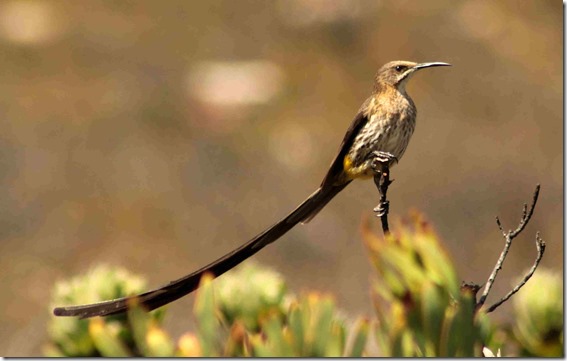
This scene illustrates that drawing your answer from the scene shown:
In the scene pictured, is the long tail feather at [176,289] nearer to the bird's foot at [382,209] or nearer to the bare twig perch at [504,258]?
the bird's foot at [382,209]

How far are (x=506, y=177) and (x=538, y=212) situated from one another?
44cm

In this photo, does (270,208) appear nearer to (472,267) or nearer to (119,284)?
(472,267)

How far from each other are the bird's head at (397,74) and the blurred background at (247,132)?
422 cm

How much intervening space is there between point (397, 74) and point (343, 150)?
42 cm

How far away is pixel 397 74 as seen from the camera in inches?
157

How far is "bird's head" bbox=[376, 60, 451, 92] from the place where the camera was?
13.0 feet

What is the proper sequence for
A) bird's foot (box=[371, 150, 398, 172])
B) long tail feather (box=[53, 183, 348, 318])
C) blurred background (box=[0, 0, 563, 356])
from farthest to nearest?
blurred background (box=[0, 0, 563, 356]), bird's foot (box=[371, 150, 398, 172]), long tail feather (box=[53, 183, 348, 318])

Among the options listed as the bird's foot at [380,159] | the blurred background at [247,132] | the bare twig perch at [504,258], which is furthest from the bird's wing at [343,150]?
the blurred background at [247,132]

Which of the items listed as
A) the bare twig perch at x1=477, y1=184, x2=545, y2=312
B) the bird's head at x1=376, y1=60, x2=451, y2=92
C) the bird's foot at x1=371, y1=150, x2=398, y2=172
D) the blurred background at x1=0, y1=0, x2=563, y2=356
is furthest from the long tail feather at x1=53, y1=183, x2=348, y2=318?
the blurred background at x1=0, y1=0, x2=563, y2=356

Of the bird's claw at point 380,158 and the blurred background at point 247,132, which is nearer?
the bird's claw at point 380,158

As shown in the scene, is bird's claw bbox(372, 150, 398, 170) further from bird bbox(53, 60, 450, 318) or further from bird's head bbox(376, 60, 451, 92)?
bird's head bbox(376, 60, 451, 92)

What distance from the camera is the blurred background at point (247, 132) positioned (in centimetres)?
897

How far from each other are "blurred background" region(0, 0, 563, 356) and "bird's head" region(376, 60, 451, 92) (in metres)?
4.22

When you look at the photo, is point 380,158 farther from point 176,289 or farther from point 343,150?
point 176,289
